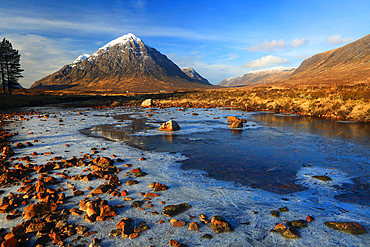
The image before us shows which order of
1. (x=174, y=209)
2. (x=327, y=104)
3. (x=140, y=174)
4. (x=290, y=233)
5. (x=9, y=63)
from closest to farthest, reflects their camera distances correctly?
(x=290, y=233) → (x=174, y=209) → (x=140, y=174) → (x=327, y=104) → (x=9, y=63)

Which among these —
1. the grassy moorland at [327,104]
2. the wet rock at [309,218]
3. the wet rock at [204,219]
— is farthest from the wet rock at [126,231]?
the grassy moorland at [327,104]

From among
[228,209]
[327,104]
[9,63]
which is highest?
[9,63]

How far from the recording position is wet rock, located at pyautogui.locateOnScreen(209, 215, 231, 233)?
383 centimetres

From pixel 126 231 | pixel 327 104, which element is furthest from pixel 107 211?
pixel 327 104

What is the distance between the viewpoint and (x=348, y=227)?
152 inches

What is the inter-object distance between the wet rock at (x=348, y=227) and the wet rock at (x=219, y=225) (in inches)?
77.7

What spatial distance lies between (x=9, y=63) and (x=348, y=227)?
6767 centimetres

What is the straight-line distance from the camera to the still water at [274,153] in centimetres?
622

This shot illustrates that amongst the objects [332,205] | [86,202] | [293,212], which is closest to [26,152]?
[86,202]

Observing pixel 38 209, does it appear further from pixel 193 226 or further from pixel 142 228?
pixel 193 226

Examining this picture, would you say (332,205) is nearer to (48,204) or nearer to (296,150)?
(296,150)

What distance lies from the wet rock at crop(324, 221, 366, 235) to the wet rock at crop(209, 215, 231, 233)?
6.47 feet

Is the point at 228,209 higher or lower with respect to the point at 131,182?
lower

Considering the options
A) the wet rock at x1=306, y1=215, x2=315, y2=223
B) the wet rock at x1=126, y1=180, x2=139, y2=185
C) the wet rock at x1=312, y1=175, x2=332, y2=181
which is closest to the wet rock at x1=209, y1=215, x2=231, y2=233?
the wet rock at x1=306, y1=215, x2=315, y2=223
